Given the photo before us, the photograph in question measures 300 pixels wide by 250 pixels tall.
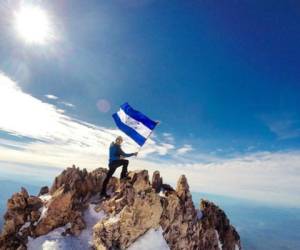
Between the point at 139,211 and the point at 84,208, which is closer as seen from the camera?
the point at 139,211

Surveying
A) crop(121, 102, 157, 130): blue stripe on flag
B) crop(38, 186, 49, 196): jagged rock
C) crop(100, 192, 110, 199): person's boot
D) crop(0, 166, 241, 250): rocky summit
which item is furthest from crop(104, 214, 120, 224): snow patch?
crop(38, 186, 49, 196): jagged rock

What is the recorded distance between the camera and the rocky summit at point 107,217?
21.7 m

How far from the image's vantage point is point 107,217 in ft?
76.1

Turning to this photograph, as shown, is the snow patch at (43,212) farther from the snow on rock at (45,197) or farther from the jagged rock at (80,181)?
the jagged rock at (80,181)

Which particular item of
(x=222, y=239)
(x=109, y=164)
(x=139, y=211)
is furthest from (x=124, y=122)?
(x=222, y=239)

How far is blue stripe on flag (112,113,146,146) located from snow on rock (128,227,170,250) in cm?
723

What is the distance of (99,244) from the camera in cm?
2102

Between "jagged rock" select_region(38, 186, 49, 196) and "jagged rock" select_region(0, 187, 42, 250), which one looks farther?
"jagged rock" select_region(38, 186, 49, 196)

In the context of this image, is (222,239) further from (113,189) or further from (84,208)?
(84,208)

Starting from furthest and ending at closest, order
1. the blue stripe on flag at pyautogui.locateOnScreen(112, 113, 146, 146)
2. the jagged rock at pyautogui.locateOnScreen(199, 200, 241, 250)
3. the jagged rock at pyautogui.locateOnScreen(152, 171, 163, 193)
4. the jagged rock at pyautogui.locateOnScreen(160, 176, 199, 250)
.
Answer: the jagged rock at pyautogui.locateOnScreen(199, 200, 241, 250) → the jagged rock at pyautogui.locateOnScreen(152, 171, 163, 193) → the jagged rock at pyautogui.locateOnScreen(160, 176, 199, 250) → the blue stripe on flag at pyautogui.locateOnScreen(112, 113, 146, 146)

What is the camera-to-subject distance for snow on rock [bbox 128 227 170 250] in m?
21.1

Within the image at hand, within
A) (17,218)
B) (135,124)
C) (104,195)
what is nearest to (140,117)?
(135,124)

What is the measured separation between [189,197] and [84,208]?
33.5 ft

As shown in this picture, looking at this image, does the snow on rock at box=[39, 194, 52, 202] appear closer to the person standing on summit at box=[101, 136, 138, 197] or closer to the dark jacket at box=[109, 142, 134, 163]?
the person standing on summit at box=[101, 136, 138, 197]
